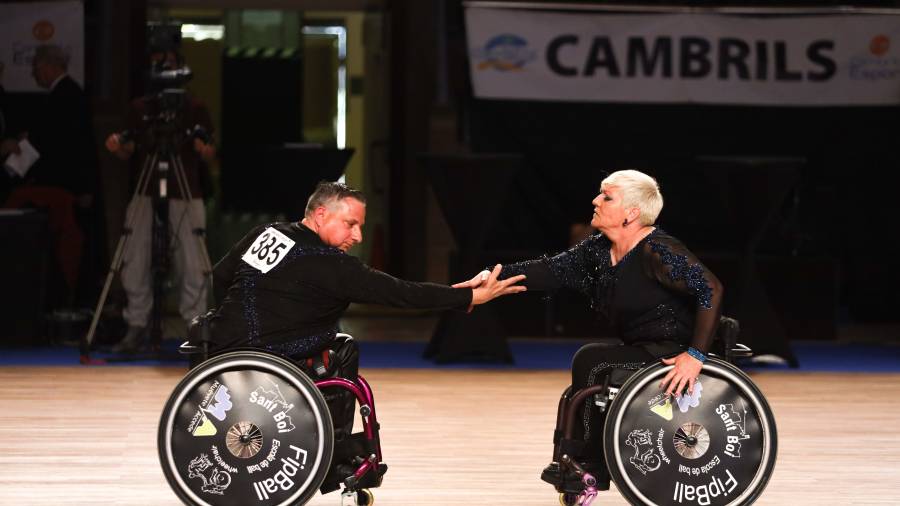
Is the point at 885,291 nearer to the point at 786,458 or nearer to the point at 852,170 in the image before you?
the point at 852,170

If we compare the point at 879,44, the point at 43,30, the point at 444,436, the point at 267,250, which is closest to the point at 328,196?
the point at 267,250

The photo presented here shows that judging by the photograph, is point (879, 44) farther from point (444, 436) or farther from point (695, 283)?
point (695, 283)

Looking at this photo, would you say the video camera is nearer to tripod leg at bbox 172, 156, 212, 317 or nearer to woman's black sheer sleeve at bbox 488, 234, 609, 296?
tripod leg at bbox 172, 156, 212, 317

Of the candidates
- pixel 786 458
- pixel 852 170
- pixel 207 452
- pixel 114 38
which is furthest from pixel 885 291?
pixel 207 452

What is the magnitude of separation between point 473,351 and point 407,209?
2029mm

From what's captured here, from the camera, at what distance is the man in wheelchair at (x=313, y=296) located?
3.75 metres

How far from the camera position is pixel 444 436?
16.9 feet

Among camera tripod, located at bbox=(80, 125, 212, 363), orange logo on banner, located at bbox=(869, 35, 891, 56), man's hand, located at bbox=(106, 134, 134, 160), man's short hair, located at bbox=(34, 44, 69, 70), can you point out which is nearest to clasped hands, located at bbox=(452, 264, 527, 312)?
camera tripod, located at bbox=(80, 125, 212, 363)

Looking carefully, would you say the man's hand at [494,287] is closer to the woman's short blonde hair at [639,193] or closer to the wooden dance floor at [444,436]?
the woman's short blonde hair at [639,193]

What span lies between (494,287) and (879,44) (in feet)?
15.7

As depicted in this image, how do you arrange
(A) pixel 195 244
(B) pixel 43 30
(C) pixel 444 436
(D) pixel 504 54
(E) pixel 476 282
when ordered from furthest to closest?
(B) pixel 43 30
(D) pixel 504 54
(A) pixel 195 244
(C) pixel 444 436
(E) pixel 476 282

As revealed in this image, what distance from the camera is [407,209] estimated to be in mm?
8820

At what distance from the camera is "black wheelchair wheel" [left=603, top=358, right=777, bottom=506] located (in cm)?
361

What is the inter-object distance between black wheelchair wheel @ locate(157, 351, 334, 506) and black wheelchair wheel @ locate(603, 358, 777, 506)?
2.46 ft
